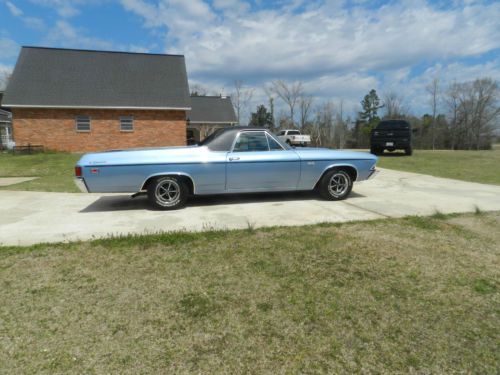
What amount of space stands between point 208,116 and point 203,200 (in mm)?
28722

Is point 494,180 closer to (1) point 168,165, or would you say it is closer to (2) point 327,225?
(2) point 327,225

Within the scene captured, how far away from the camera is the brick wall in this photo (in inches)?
766

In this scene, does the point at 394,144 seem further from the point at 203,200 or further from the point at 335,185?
the point at 203,200

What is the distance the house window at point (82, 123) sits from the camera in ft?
66.2

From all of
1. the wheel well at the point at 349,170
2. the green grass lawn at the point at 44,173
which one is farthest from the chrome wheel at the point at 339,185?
the green grass lawn at the point at 44,173

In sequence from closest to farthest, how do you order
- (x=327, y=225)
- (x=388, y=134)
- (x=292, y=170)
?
1. (x=327, y=225)
2. (x=292, y=170)
3. (x=388, y=134)

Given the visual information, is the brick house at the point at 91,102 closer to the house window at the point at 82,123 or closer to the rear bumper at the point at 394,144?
the house window at the point at 82,123

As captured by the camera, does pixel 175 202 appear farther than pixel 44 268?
Yes

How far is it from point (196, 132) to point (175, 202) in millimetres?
27242

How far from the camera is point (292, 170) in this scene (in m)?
5.73

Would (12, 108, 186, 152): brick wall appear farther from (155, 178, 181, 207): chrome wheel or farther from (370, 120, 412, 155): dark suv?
(155, 178, 181, 207): chrome wheel

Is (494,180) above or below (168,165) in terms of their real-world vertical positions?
below

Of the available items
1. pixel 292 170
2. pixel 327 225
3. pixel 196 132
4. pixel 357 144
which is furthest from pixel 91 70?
pixel 357 144

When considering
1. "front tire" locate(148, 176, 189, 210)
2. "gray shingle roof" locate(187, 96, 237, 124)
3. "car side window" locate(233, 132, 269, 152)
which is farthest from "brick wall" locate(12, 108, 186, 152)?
"front tire" locate(148, 176, 189, 210)
